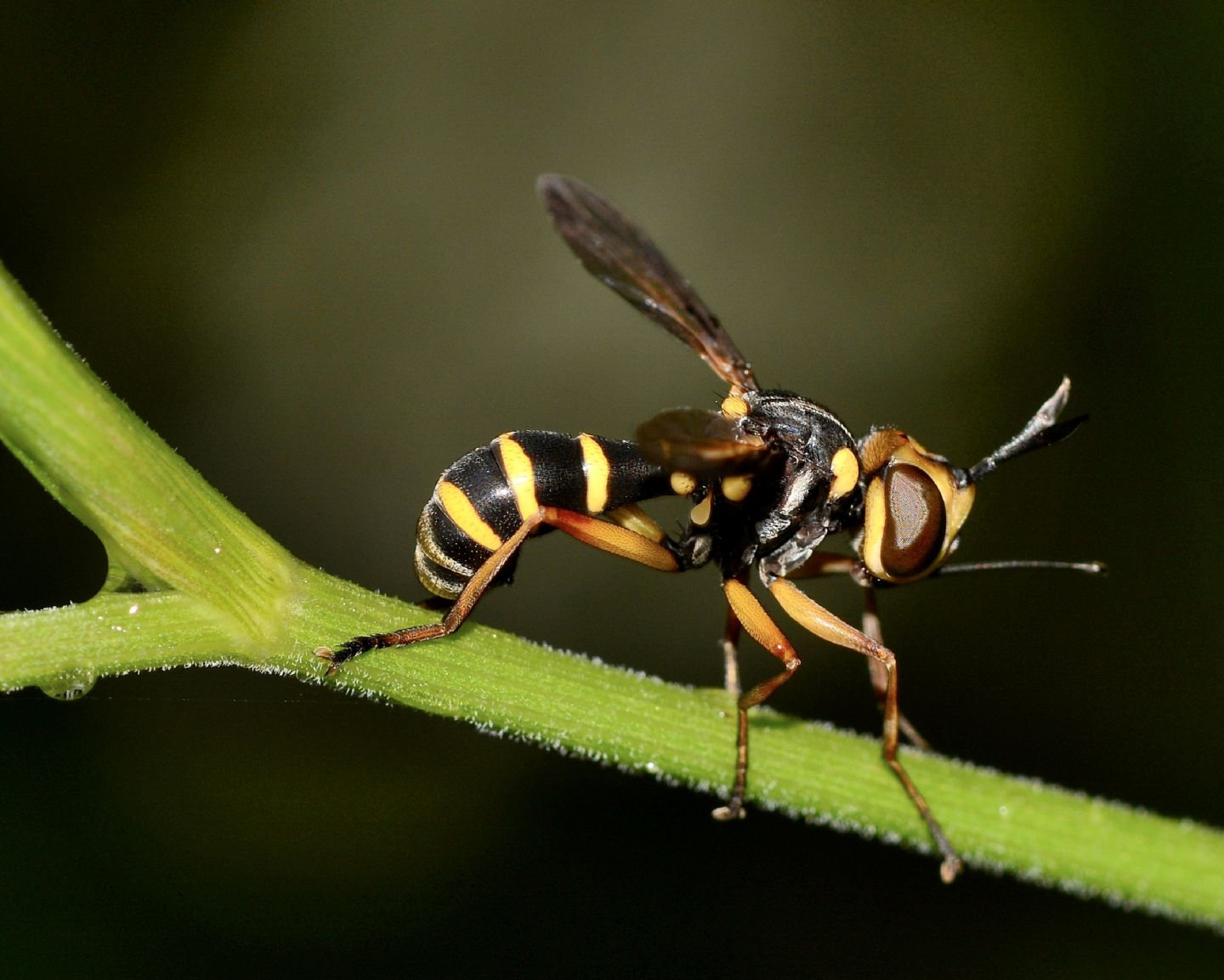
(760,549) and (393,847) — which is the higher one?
(760,549)

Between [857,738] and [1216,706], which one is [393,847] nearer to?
[857,738]

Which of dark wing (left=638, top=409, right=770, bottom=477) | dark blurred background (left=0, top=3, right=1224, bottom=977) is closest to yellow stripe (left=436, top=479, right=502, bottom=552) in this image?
dark wing (left=638, top=409, right=770, bottom=477)

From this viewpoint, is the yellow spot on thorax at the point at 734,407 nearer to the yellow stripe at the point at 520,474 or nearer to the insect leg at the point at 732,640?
the insect leg at the point at 732,640

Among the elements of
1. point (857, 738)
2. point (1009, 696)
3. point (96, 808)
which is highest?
point (857, 738)

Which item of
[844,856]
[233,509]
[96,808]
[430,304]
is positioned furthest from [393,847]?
[430,304]

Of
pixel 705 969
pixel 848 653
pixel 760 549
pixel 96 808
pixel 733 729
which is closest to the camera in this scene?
pixel 733 729

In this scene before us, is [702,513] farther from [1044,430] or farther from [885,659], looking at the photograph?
[1044,430]

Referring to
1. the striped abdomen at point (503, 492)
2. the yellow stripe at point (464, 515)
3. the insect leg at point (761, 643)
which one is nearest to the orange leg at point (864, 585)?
the insect leg at point (761, 643)
